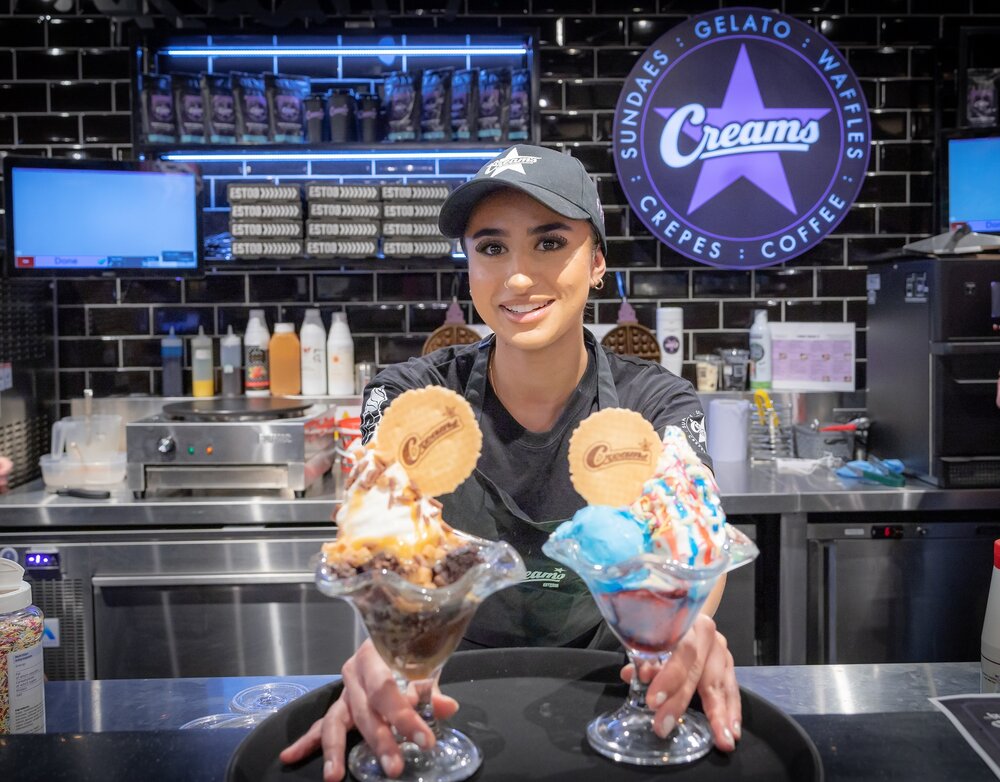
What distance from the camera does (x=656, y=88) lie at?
12.3ft

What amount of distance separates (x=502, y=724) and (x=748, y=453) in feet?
8.94

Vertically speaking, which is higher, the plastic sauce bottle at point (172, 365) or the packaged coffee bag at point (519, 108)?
the packaged coffee bag at point (519, 108)

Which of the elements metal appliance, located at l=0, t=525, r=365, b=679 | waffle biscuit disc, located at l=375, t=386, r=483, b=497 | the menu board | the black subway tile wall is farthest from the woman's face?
the menu board

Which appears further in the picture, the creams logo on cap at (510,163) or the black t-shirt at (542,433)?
the black t-shirt at (542,433)

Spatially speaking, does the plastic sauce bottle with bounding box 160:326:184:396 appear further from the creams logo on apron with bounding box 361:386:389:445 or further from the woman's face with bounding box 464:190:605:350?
the woman's face with bounding box 464:190:605:350

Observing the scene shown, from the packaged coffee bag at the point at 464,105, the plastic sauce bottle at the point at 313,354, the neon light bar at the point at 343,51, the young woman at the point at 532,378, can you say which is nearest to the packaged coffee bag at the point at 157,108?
the neon light bar at the point at 343,51

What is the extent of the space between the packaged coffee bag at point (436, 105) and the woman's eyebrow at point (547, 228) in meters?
2.12

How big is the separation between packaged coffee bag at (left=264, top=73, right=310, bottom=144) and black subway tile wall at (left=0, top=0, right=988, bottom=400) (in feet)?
0.83

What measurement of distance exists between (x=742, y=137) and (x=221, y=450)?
2.29m

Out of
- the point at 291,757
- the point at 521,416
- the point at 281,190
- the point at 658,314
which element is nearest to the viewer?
the point at 291,757

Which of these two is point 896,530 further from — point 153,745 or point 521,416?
point 153,745

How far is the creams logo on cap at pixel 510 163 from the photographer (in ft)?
5.11

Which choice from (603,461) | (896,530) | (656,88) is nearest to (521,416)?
(603,461)

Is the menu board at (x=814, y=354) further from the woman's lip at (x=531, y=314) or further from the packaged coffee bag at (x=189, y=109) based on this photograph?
the woman's lip at (x=531, y=314)
